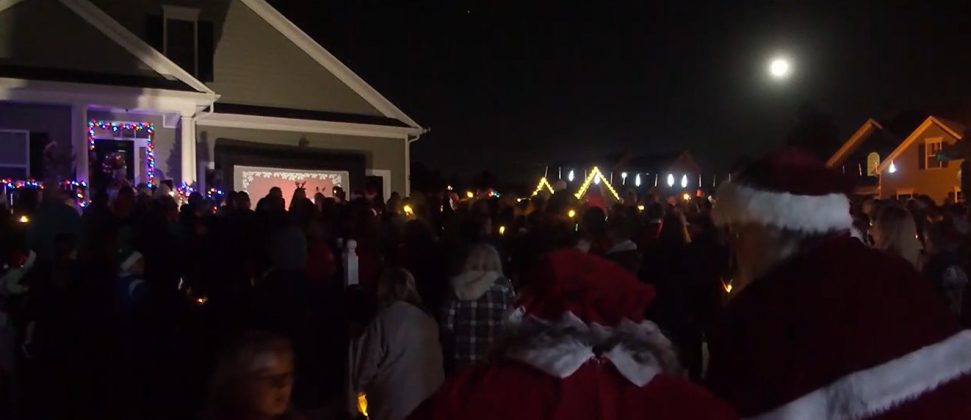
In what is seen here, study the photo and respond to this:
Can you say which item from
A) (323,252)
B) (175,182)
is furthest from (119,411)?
(175,182)

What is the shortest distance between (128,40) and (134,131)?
1771 millimetres

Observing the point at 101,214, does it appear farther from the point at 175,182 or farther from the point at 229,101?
the point at 229,101

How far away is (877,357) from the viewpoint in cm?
251

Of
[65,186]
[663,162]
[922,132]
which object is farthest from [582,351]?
[663,162]

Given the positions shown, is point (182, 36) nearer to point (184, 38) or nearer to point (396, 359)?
point (184, 38)

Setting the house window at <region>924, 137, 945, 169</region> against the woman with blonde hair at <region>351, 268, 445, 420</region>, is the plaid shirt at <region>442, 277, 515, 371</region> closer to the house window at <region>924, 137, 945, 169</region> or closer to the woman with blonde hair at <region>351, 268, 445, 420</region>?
the woman with blonde hair at <region>351, 268, 445, 420</region>

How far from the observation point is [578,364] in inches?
88.4

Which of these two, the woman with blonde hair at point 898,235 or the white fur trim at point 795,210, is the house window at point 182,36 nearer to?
the woman with blonde hair at point 898,235

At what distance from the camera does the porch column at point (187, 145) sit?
59.0 feet

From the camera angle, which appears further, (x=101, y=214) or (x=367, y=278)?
(x=101, y=214)

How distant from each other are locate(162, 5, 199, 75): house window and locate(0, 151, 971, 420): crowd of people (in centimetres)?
833

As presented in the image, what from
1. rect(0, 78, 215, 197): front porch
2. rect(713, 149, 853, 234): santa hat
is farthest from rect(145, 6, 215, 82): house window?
rect(713, 149, 853, 234): santa hat

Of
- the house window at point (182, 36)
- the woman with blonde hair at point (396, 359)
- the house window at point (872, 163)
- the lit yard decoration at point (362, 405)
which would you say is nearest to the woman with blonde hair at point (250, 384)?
the woman with blonde hair at point (396, 359)

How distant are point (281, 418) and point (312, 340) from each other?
2.76 m
